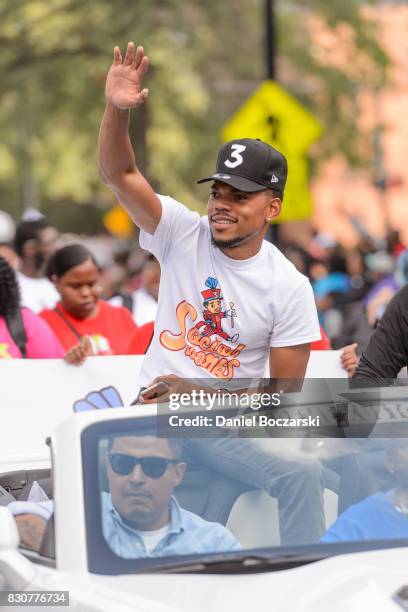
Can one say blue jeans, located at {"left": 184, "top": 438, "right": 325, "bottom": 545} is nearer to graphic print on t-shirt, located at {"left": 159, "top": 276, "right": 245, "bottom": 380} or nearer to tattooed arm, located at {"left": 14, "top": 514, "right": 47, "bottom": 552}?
tattooed arm, located at {"left": 14, "top": 514, "right": 47, "bottom": 552}

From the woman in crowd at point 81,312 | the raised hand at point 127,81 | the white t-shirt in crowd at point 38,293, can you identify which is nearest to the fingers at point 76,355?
the woman in crowd at point 81,312

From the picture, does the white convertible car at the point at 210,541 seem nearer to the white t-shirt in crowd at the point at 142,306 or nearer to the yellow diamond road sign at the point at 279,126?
the white t-shirt in crowd at the point at 142,306

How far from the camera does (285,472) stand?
423cm

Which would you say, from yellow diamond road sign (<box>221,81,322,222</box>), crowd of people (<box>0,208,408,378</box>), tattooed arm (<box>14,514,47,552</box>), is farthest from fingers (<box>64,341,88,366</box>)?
yellow diamond road sign (<box>221,81,322,222</box>)

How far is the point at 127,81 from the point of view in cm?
516

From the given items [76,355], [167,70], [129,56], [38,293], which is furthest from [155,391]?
[167,70]

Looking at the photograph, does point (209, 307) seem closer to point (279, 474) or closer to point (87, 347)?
point (279, 474)

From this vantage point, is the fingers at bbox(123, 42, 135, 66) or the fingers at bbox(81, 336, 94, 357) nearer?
the fingers at bbox(123, 42, 135, 66)

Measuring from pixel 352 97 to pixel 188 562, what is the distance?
72.0 feet

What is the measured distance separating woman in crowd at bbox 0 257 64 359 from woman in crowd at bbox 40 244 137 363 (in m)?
0.55

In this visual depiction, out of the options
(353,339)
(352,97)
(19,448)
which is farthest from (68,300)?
(352,97)

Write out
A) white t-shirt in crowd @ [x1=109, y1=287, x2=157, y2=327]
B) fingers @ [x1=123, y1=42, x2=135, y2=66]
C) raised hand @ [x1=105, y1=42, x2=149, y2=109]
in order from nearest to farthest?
raised hand @ [x1=105, y1=42, x2=149, y2=109], fingers @ [x1=123, y1=42, x2=135, y2=66], white t-shirt in crowd @ [x1=109, y1=287, x2=157, y2=327]

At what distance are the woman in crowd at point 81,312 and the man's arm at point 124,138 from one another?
3.16 m

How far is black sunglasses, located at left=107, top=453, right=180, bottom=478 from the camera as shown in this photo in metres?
4.04
